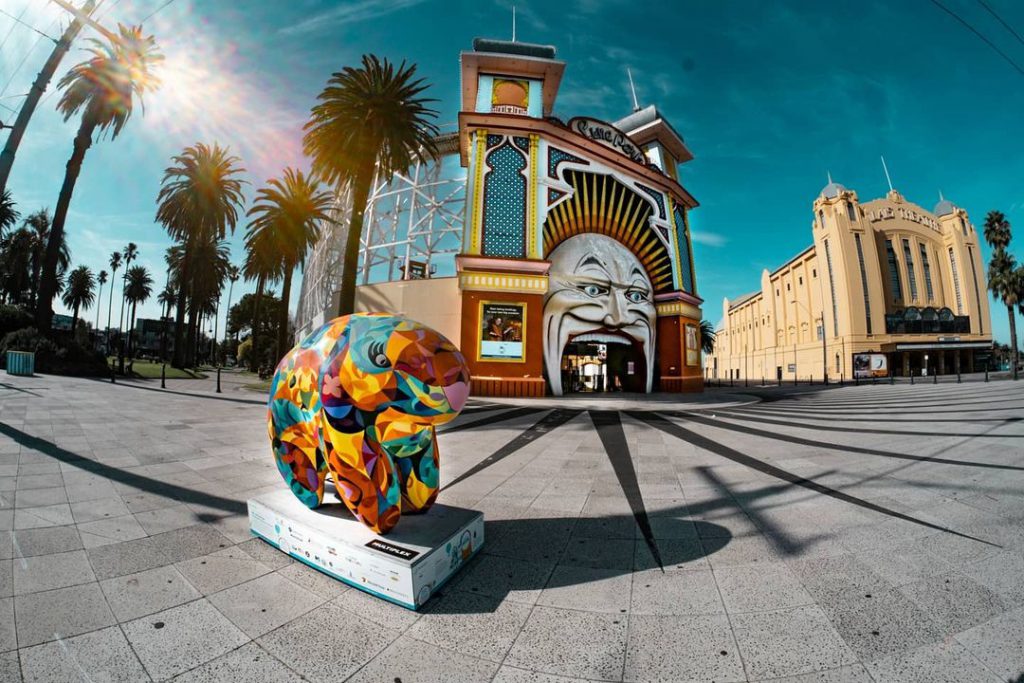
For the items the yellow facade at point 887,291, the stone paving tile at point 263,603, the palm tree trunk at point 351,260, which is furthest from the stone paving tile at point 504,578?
the yellow facade at point 887,291

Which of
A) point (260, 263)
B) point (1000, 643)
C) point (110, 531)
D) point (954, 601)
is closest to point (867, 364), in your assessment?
point (954, 601)

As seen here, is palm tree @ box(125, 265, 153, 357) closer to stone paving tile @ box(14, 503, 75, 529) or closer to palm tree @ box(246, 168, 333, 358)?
palm tree @ box(246, 168, 333, 358)

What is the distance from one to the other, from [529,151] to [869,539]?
812 inches

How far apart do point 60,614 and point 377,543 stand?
184 centimetres

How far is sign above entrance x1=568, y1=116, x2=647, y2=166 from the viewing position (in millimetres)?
22297

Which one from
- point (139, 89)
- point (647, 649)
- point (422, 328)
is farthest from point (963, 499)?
point (139, 89)

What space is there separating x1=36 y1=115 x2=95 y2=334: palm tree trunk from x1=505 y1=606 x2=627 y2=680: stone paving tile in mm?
30188

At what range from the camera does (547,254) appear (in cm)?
2041

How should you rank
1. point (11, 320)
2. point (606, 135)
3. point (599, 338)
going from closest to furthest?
point (11, 320) → point (599, 338) → point (606, 135)

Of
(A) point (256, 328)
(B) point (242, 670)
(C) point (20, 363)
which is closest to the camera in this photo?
(B) point (242, 670)

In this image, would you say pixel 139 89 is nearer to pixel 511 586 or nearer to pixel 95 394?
pixel 95 394

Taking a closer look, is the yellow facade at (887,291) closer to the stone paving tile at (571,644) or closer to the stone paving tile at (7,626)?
the stone paving tile at (571,644)

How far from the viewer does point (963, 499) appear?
427 centimetres

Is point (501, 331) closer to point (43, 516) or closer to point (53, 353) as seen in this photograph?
point (43, 516)
